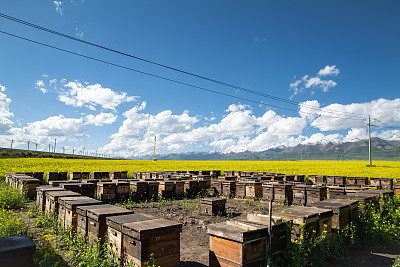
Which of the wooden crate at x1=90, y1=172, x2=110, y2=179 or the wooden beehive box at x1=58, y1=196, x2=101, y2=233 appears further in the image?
the wooden crate at x1=90, y1=172, x2=110, y2=179

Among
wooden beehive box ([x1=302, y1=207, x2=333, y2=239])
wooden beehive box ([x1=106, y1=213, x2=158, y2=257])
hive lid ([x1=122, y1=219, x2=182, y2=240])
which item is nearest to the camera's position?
hive lid ([x1=122, y1=219, x2=182, y2=240])

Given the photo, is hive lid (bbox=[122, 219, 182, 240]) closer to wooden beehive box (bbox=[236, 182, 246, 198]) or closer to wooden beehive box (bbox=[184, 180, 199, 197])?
wooden beehive box (bbox=[236, 182, 246, 198])

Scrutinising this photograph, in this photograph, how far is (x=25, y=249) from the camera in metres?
4.42

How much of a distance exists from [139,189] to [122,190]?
3.57 feet

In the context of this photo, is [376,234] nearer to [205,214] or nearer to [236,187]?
[205,214]

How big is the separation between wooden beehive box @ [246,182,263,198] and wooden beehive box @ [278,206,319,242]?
30.2ft

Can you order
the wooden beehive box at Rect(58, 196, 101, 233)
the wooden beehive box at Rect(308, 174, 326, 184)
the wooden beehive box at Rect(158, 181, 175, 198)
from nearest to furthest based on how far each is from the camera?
the wooden beehive box at Rect(58, 196, 101, 233)
the wooden beehive box at Rect(158, 181, 175, 198)
the wooden beehive box at Rect(308, 174, 326, 184)

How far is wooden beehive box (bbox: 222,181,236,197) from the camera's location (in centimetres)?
1736

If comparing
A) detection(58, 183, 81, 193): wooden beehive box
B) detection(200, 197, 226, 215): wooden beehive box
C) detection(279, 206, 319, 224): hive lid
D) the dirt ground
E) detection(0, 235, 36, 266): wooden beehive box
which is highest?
detection(279, 206, 319, 224): hive lid

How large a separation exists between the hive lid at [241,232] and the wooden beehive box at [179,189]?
11528mm

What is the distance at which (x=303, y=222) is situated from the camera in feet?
20.0

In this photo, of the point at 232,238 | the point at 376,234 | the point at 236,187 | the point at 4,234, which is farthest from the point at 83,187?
the point at 376,234

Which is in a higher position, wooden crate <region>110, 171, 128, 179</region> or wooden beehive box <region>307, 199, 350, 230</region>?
wooden beehive box <region>307, 199, 350, 230</region>

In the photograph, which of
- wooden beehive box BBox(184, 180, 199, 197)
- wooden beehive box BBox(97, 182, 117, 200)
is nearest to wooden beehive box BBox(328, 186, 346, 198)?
wooden beehive box BBox(184, 180, 199, 197)
